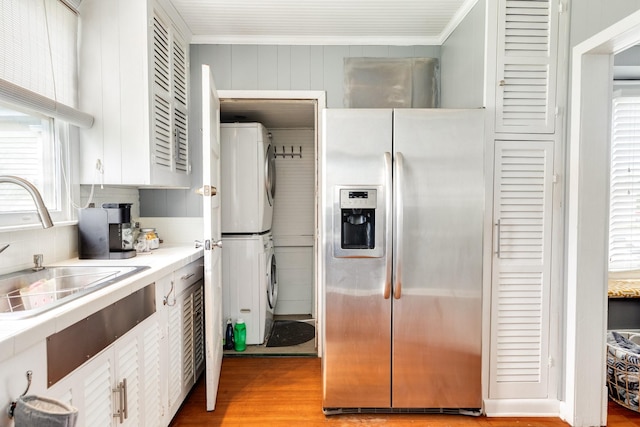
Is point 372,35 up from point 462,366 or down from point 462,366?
up

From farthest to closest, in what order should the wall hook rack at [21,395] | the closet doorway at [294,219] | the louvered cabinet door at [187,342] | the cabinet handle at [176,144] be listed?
the closet doorway at [294,219] → the cabinet handle at [176,144] → the louvered cabinet door at [187,342] → the wall hook rack at [21,395]

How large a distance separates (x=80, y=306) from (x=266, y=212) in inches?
84.3

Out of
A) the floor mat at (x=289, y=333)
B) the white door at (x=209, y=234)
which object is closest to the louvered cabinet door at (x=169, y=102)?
the white door at (x=209, y=234)

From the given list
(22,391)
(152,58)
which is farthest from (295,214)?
(22,391)

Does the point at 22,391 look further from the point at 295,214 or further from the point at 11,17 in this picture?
the point at 295,214

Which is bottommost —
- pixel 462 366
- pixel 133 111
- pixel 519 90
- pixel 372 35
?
pixel 462 366

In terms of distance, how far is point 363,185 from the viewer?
6.54 feet

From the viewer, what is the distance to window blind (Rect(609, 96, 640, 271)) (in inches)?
110

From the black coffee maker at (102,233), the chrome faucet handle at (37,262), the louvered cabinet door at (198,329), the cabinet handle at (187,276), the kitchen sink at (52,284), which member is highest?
the black coffee maker at (102,233)

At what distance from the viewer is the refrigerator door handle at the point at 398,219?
1.94 meters

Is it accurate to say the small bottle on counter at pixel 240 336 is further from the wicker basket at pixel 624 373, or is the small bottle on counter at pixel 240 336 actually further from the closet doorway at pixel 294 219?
the wicker basket at pixel 624 373

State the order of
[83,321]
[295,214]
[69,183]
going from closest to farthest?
[83,321], [69,183], [295,214]

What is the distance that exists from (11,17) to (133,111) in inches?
24.1

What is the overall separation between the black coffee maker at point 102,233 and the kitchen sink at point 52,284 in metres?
0.25
